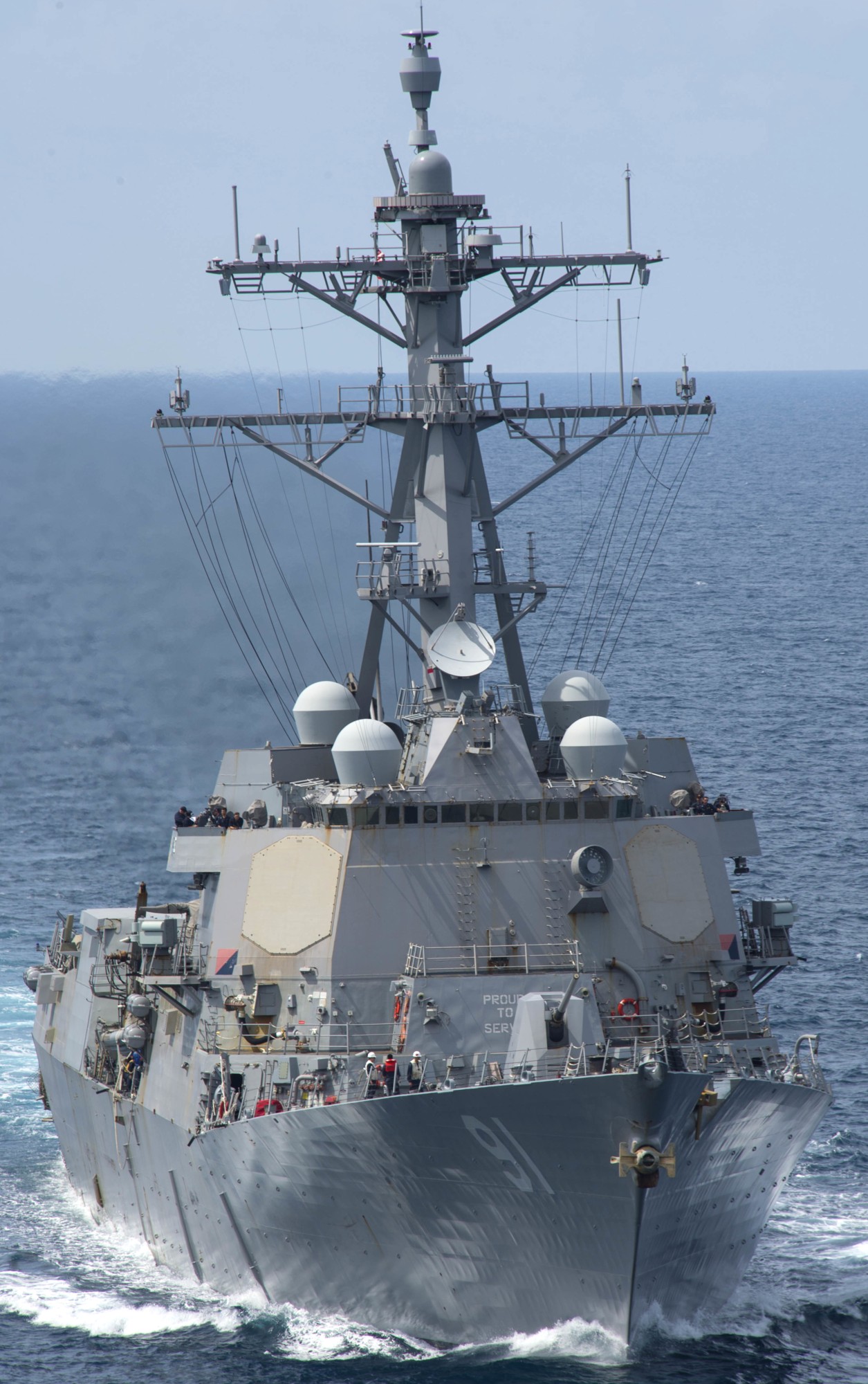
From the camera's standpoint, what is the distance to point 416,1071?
25.4 metres

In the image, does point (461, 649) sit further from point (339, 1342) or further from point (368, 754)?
point (339, 1342)

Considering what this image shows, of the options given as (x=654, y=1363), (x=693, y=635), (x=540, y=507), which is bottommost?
(x=654, y=1363)

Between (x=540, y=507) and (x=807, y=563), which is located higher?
(x=540, y=507)

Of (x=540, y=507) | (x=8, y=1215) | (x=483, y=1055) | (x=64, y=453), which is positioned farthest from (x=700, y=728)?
(x=540, y=507)

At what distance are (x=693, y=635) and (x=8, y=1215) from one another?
37.5 meters

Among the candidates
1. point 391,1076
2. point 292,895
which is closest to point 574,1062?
point 391,1076

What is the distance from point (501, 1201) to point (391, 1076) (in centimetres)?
210

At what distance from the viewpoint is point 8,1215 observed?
3341 cm

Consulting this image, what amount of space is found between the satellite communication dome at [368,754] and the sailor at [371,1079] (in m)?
4.07

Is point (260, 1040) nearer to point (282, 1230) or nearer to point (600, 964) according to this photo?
point (282, 1230)

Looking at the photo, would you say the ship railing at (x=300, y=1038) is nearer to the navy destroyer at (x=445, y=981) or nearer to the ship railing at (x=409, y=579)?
the navy destroyer at (x=445, y=981)

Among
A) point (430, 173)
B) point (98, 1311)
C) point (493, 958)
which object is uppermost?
point (430, 173)

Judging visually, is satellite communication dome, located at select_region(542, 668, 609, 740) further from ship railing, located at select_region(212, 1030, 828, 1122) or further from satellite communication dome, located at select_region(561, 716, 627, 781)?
ship railing, located at select_region(212, 1030, 828, 1122)

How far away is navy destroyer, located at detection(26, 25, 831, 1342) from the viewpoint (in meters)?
24.5
